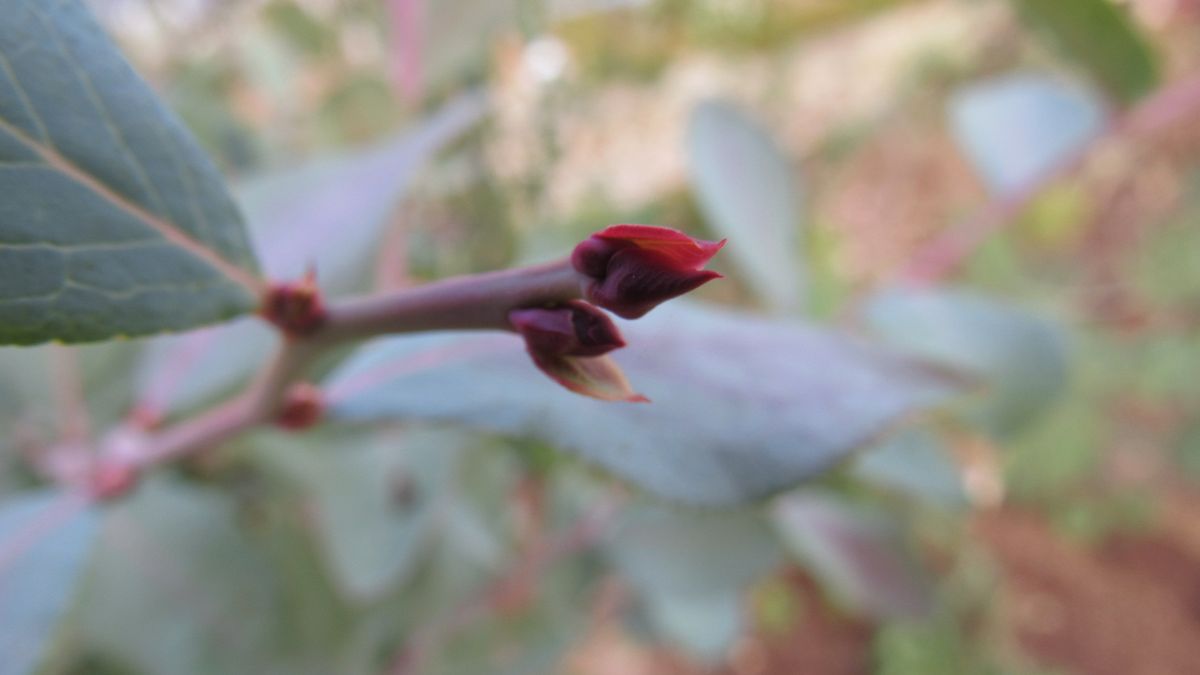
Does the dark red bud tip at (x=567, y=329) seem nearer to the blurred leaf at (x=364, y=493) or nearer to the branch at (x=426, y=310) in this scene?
the branch at (x=426, y=310)

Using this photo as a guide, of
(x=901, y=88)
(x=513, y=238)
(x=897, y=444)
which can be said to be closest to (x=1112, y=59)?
(x=897, y=444)

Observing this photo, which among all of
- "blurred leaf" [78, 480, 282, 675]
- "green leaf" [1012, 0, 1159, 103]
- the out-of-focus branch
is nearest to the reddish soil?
the out-of-focus branch

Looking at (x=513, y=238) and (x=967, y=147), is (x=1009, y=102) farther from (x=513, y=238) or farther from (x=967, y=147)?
(x=513, y=238)

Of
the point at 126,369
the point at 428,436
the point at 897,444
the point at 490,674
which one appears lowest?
the point at 490,674

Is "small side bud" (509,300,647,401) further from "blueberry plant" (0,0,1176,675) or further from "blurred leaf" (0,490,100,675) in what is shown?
"blurred leaf" (0,490,100,675)

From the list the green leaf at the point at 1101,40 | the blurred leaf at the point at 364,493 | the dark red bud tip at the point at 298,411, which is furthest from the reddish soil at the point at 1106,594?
the dark red bud tip at the point at 298,411

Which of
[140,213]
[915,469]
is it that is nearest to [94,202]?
[140,213]

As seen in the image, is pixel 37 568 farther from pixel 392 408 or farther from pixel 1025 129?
pixel 1025 129
